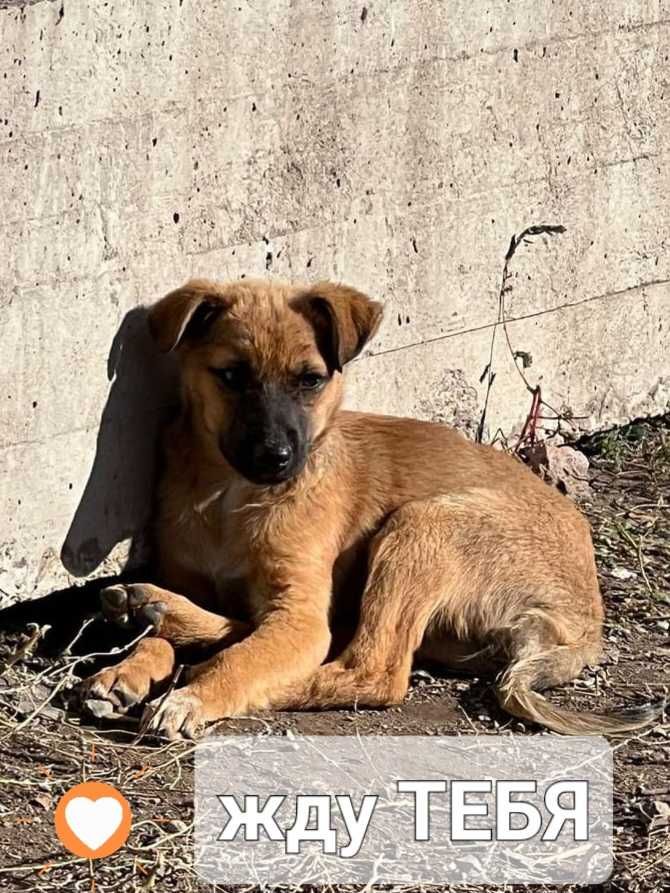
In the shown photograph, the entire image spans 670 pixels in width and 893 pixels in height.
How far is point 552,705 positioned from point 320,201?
1.98m

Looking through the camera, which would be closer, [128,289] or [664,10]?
[128,289]

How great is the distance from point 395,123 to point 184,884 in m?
3.09

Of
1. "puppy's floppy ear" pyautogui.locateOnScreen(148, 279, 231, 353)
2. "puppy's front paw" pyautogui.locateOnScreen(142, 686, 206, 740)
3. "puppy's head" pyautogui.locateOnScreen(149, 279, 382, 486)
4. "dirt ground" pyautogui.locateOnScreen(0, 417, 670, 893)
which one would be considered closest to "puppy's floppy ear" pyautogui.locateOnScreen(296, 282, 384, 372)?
"puppy's head" pyautogui.locateOnScreen(149, 279, 382, 486)

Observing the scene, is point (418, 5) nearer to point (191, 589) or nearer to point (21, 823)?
point (191, 589)

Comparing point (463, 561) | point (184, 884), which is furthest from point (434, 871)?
point (463, 561)

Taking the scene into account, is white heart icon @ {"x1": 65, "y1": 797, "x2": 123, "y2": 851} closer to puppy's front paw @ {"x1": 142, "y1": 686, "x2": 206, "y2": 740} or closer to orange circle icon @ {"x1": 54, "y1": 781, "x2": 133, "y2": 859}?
orange circle icon @ {"x1": 54, "y1": 781, "x2": 133, "y2": 859}

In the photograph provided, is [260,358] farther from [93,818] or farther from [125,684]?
[93,818]

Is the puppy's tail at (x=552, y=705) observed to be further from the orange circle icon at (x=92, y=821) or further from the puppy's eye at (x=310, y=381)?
the orange circle icon at (x=92, y=821)

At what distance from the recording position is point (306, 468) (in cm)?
577

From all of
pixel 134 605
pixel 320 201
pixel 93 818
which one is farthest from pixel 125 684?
pixel 320 201

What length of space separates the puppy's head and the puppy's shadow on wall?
0.44 ft

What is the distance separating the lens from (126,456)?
569cm

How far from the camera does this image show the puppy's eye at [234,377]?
551 cm

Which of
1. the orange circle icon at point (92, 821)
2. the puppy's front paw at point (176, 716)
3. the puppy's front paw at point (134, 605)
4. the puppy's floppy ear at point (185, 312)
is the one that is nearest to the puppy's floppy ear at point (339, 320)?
the puppy's floppy ear at point (185, 312)
